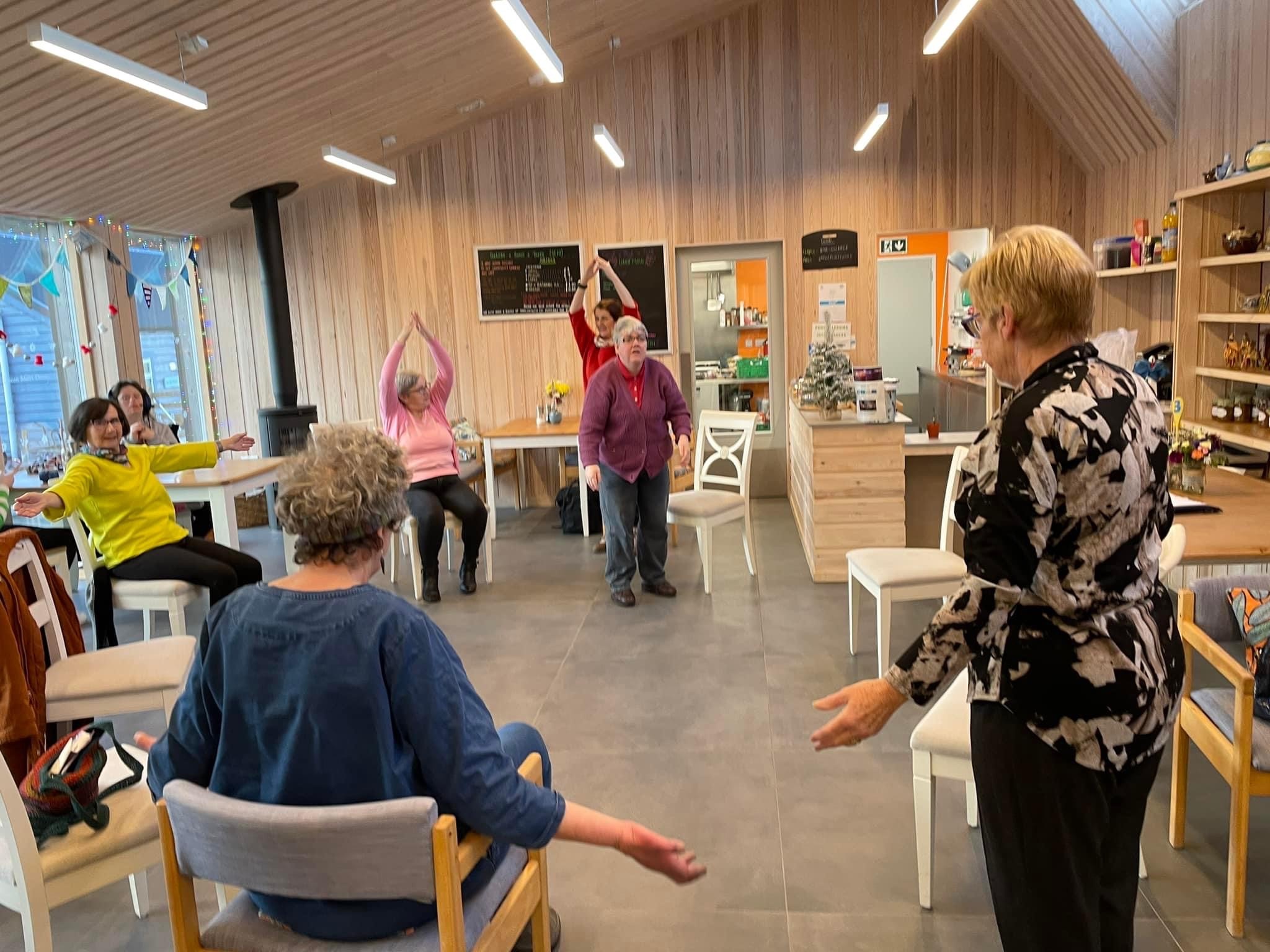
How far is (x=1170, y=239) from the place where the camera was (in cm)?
490

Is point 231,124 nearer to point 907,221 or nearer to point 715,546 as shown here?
point 715,546

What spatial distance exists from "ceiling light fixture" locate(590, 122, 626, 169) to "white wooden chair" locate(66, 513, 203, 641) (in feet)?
12.1

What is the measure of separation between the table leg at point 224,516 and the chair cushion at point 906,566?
2.92 m

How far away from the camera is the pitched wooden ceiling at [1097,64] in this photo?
202 inches

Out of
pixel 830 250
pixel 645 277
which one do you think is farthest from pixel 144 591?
pixel 830 250

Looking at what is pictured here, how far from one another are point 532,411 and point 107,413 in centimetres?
419

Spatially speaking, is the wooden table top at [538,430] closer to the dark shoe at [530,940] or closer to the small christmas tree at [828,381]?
the small christmas tree at [828,381]

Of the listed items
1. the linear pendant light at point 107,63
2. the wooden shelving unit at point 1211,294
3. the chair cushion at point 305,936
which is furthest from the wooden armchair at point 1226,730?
the linear pendant light at point 107,63

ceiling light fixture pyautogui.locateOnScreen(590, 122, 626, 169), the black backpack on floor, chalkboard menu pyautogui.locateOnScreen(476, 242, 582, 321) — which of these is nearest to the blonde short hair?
ceiling light fixture pyautogui.locateOnScreen(590, 122, 626, 169)

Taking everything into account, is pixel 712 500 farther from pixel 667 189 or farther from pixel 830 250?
pixel 667 189

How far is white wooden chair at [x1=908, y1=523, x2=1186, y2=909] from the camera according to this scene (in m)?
2.12

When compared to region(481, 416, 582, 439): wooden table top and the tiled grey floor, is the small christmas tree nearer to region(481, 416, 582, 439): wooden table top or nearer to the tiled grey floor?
the tiled grey floor

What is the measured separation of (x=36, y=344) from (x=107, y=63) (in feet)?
9.54

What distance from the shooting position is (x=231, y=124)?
543 centimetres
